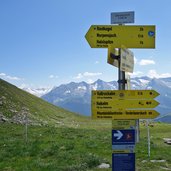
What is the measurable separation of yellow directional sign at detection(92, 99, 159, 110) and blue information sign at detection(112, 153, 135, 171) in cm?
121

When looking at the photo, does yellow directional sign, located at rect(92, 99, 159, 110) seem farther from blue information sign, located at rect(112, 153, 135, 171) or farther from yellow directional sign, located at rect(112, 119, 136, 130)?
blue information sign, located at rect(112, 153, 135, 171)

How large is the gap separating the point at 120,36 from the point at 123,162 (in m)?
3.32

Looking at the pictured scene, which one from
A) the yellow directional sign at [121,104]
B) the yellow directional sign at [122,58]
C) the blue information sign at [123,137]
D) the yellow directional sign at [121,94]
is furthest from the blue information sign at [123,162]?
the yellow directional sign at [122,58]

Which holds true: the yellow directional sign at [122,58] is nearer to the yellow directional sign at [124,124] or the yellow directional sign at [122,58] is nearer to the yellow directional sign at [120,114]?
the yellow directional sign at [120,114]

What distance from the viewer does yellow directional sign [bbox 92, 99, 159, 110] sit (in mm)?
9922

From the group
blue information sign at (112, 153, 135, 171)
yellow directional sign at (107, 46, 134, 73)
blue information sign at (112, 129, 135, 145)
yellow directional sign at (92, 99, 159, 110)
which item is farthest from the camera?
yellow directional sign at (107, 46, 134, 73)

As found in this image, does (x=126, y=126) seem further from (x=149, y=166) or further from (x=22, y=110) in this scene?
(x=22, y=110)

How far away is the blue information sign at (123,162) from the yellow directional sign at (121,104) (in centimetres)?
121

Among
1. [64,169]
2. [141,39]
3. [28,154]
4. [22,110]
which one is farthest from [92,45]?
[22,110]

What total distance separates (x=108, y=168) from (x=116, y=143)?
27.7 feet

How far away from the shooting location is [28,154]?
22.2m

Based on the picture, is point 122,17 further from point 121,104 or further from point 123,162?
point 123,162

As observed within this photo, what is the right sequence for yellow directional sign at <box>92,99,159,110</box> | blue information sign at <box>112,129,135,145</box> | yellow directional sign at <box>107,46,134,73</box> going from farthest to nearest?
yellow directional sign at <box>107,46,134,73</box>, yellow directional sign at <box>92,99,159,110</box>, blue information sign at <box>112,129,135,145</box>

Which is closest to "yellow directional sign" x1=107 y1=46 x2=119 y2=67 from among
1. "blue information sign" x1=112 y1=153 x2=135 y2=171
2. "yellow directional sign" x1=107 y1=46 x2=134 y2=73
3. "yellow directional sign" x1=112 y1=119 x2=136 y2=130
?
"yellow directional sign" x1=107 y1=46 x2=134 y2=73
